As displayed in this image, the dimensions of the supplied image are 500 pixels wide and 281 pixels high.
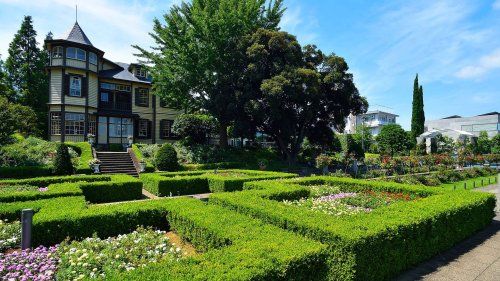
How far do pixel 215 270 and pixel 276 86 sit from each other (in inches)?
700

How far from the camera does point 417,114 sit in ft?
137

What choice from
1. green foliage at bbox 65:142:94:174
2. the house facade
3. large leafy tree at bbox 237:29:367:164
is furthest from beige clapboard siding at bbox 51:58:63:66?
large leafy tree at bbox 237:29:367:164

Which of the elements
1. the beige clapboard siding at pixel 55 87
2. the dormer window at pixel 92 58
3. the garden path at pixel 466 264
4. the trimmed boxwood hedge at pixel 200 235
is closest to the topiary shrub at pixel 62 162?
the trimmed boxwood hedge at pixel 200 235

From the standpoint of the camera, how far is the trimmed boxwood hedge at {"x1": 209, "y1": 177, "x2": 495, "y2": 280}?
485 cm

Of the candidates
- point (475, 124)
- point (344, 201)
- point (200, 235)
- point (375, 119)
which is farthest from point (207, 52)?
point (475, 124)

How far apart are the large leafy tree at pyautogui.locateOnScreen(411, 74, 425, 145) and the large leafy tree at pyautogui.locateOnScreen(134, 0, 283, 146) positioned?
28830 mm

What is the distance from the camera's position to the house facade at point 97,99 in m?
25.7

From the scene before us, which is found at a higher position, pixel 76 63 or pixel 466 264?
pixel 76 63

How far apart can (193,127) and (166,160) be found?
7840mm

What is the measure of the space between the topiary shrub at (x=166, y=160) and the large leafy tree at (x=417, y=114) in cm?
3467

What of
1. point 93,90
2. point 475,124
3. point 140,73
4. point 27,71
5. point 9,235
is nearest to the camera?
point 9,235

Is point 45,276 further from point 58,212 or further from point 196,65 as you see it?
point 196,65

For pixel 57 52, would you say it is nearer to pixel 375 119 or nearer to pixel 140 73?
pixel 140 73

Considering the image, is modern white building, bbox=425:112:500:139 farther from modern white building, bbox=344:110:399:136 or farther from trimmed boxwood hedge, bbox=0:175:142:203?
trimmed boxwood hedge, bbox=0:175:142:203
